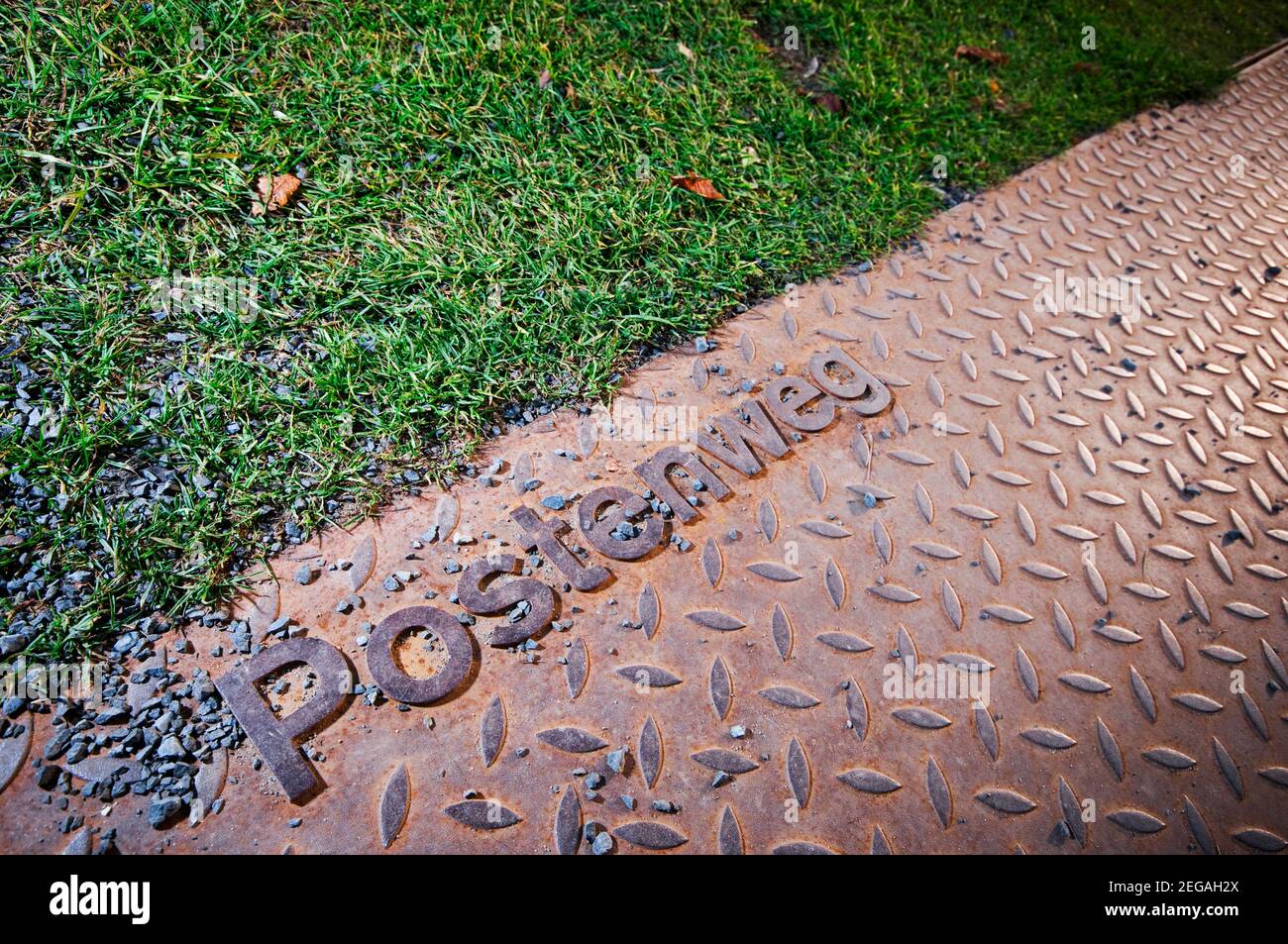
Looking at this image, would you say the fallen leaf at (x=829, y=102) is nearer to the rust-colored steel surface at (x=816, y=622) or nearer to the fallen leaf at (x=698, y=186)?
the fallen leaf at (x=698, y=186)

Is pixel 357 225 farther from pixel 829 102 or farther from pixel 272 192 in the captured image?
pixel 829 102

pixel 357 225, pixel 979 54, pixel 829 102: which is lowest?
pixel 357 225

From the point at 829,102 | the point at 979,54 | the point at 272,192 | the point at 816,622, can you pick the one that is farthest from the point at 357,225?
the point at 979,54

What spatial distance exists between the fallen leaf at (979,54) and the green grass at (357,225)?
2.42 ft

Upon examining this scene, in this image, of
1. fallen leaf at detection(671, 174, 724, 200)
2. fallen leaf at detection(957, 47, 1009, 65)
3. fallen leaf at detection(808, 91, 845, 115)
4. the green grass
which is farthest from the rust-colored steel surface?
fallen leaf at detection(957, 47, 1009, 65)

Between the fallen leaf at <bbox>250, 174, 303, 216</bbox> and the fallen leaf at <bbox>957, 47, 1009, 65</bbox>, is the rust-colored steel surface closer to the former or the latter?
the fallen leaf at <bbox>250, 174, 303, 216</bbox>

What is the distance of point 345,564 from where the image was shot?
2996 millimetres

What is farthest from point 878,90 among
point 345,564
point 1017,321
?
point 345,564

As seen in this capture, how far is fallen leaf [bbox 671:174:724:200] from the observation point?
173 inches

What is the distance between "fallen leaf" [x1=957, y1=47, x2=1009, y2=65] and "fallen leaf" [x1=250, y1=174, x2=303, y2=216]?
492 centimetres

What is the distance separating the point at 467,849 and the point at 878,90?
16.9 feet

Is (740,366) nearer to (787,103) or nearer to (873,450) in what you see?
(873,450)

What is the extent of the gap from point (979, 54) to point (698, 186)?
3.11 metres

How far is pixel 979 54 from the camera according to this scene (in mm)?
5887
